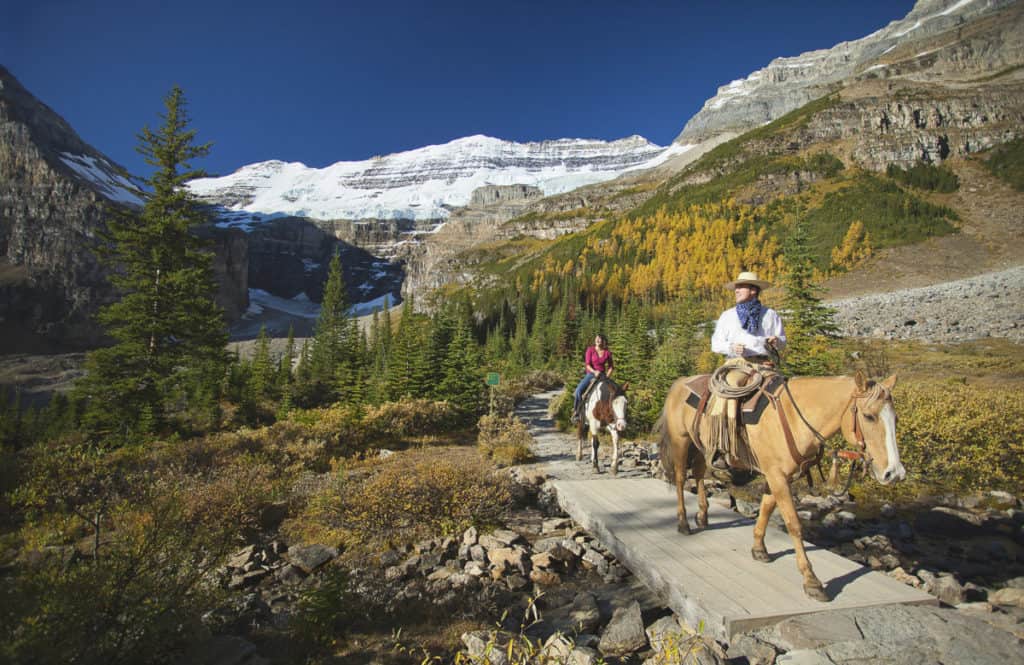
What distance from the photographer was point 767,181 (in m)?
132

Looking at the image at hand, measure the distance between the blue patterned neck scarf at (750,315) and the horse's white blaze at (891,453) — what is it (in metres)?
1.83

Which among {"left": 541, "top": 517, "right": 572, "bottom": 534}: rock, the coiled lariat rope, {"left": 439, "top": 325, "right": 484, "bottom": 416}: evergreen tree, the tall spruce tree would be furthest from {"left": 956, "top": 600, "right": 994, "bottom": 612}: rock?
the tall spruce tree

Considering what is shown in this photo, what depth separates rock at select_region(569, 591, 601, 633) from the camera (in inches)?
179

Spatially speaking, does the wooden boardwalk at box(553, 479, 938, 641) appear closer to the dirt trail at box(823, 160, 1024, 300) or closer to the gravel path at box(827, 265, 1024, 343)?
the gravel path at box(827, 265, 1024, 343)

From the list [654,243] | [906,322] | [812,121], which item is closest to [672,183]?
[812,121]

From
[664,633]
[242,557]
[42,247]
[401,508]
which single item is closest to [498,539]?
[401,508]

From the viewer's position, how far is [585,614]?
4.68 metres

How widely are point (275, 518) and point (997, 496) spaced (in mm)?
13752

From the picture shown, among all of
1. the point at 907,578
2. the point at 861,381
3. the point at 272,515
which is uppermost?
the point at 861,381

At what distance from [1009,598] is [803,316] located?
13.4 m

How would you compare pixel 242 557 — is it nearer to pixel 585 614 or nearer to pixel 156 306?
pixel 585 614

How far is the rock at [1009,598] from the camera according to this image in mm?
4605

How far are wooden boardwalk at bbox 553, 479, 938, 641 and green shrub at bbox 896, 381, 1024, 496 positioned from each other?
18.9 ft

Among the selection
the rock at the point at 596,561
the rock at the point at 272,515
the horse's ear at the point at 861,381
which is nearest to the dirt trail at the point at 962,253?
the rock at the point at 596,561
